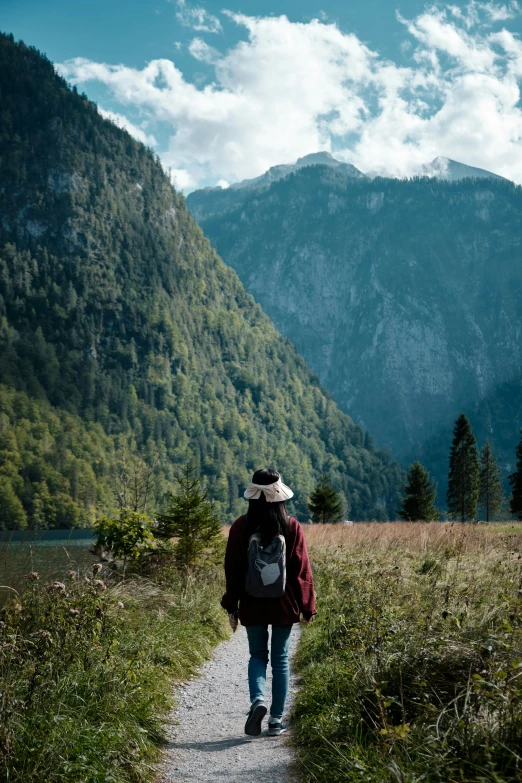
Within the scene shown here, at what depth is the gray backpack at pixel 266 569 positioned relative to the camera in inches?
213

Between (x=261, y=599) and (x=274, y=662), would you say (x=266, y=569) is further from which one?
(x=274, y=662)

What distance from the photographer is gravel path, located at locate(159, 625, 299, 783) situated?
4777mm

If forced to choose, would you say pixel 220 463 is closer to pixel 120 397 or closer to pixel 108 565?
pixel 120 397

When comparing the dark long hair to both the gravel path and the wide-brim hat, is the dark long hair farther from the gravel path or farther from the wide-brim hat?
the gravel path

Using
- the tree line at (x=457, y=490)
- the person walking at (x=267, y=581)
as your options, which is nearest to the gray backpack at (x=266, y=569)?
the person walking at (x=267, y=581)

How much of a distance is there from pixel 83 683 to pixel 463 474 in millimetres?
56777

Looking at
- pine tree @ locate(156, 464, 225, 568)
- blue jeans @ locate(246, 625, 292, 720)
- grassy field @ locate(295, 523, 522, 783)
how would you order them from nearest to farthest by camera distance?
1. grassy field @ locate(295, 523, 522, 783)
2. blue jeans @ locate(246, 625, 292, 720)
3. pine tree @ locate(156, 464, 225, 568)

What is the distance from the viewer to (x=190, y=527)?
12.6m

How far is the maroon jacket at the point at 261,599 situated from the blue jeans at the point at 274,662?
134 mm

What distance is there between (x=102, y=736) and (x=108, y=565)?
6597 millimetres

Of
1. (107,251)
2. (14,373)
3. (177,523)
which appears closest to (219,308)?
(107,251)

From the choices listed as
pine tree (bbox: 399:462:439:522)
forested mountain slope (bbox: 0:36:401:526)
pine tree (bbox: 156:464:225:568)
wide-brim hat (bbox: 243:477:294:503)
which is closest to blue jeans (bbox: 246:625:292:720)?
wide-brim hat (bbox: 243:477:294:503)

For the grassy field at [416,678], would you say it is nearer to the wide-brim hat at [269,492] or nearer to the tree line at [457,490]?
the wide-brim hat at [269,492]

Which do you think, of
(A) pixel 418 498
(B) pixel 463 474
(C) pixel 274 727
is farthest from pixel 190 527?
(B) pixel 463 474
